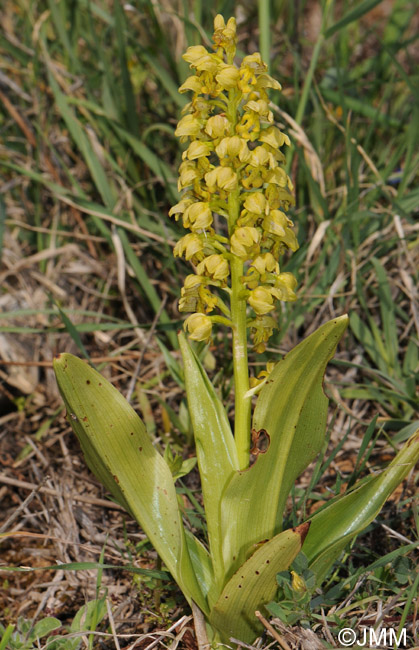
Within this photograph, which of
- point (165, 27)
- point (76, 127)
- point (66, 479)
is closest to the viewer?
point (66, 479)

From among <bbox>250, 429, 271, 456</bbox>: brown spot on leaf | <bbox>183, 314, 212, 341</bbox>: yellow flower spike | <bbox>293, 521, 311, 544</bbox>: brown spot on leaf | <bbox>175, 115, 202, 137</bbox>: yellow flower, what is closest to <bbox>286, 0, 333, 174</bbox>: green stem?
<bbox>175, 115, 202, 137</bbox>: yellow flower

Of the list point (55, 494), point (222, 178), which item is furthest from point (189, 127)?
point (55, 494)

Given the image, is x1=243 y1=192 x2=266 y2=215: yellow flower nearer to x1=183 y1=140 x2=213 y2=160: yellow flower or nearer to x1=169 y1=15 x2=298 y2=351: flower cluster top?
x1=169 y1=15 x2=298 y2=351: flower cluster top

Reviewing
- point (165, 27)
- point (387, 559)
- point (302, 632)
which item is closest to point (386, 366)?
point (387, 559)

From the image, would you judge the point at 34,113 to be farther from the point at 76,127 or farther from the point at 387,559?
the point at 387,559

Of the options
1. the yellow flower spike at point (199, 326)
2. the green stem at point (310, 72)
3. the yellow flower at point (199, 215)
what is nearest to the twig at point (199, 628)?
the yellow flower spike at point (199, 326)

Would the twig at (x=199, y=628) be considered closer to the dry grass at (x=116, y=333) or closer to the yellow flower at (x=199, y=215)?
the dry grass at (x=116, y=333)

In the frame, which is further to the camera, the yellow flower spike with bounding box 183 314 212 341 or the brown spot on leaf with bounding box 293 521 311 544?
the yellow flower spike with bounding box 183 314 212 341
